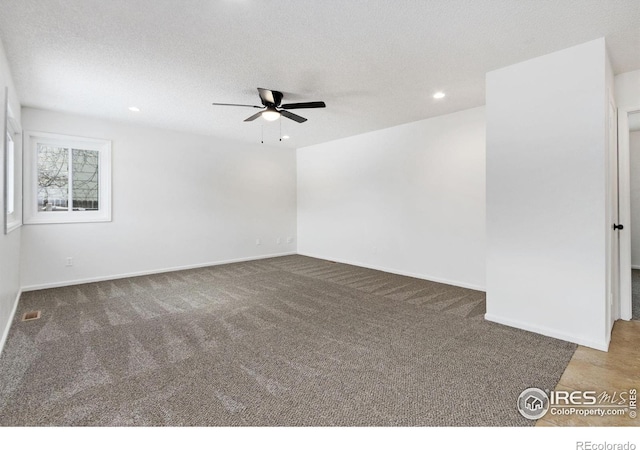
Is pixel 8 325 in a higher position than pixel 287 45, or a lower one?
lower

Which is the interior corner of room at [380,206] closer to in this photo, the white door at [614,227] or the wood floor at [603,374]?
the white door at [614,227]

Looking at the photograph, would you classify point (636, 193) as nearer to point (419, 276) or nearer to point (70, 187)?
point (419, 276)

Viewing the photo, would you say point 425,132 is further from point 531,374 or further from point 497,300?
point 531,374

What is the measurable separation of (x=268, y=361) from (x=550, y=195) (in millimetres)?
2851

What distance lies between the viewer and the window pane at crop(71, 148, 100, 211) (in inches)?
186

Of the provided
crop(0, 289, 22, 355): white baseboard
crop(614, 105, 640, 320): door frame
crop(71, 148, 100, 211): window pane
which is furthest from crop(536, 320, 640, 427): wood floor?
crop(71, 148, 100, 211): window pane

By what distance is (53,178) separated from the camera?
14.9 ft

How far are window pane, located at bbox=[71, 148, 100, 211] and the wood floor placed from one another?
6.03 metres

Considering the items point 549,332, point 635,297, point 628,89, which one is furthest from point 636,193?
point 549,332

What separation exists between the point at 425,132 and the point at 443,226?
5.06ft

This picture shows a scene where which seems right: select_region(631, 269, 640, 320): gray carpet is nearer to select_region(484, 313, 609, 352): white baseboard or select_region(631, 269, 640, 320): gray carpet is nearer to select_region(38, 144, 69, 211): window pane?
select_region(484, 313, 609, 352): white baseboard

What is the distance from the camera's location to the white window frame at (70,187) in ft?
13.9
